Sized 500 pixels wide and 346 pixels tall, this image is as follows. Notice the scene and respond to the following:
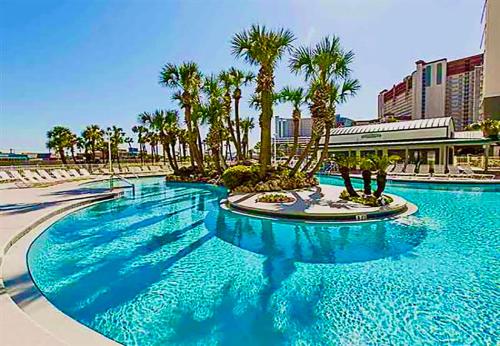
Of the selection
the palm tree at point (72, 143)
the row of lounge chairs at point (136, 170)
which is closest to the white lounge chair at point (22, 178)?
the row of lounge chairs at point (136, 170)

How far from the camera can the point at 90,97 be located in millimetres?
25562

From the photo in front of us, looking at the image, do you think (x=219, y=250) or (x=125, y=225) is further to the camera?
(x=125, y=225)

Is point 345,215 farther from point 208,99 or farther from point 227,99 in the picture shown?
point 208,99

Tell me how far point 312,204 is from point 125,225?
237 inches

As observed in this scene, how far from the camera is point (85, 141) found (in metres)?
41.8

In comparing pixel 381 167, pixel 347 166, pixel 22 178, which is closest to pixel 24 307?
pixel 347 166

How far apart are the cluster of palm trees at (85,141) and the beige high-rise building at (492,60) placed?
4615 cm

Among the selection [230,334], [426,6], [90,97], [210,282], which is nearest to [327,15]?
[426,6]

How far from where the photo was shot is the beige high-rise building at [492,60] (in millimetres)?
37219

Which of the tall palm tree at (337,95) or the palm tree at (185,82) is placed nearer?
the tall palm tree at (337,95)

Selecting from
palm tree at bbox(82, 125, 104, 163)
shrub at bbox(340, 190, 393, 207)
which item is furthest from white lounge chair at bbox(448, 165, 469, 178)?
palm tree at bbox(82, 125, 104, 163)

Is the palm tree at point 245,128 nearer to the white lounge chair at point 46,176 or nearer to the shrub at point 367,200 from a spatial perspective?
the white lounge chair at point 46,176

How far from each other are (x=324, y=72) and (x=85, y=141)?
37.8 metres

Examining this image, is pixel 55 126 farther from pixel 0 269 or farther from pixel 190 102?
pixel 0 269
